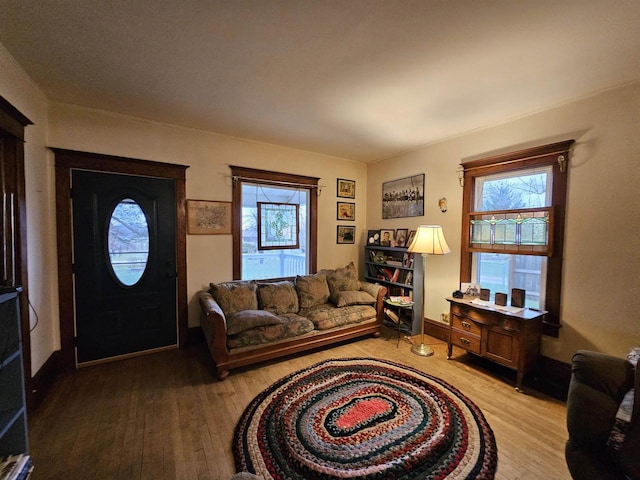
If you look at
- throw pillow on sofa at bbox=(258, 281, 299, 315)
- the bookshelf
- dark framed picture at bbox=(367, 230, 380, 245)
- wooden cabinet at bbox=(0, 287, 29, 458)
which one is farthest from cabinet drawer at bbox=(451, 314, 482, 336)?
wooden cabinet at bbox=(0, 287, 29, 458)

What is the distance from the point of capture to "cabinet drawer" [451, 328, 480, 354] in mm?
2744

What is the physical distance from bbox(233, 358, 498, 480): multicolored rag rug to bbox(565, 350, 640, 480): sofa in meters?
0.57

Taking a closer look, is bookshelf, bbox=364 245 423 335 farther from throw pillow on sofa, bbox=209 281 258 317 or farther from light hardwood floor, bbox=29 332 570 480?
throw pillow on sofa, bbox=209 281 258 317

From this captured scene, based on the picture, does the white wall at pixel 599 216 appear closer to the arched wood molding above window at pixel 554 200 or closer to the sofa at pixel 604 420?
the arched wood molding above window at pixel 554 200

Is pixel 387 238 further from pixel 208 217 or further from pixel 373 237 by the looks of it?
pixel 208 217

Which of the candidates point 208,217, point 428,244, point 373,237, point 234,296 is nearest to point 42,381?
point 234,296

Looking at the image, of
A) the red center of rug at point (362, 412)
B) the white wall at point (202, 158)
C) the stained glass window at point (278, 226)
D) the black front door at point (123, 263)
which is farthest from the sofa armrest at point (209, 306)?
the red center of rug at point (362, 412)

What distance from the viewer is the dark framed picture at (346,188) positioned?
14.8 feet

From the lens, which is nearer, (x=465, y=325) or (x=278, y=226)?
(x=465, y=325)

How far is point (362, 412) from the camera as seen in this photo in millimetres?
2092

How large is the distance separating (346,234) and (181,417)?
10.9 feet

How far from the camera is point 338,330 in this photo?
3.32 meters

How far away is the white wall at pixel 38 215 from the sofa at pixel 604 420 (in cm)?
369

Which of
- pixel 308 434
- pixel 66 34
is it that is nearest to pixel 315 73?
pixel 66 34
